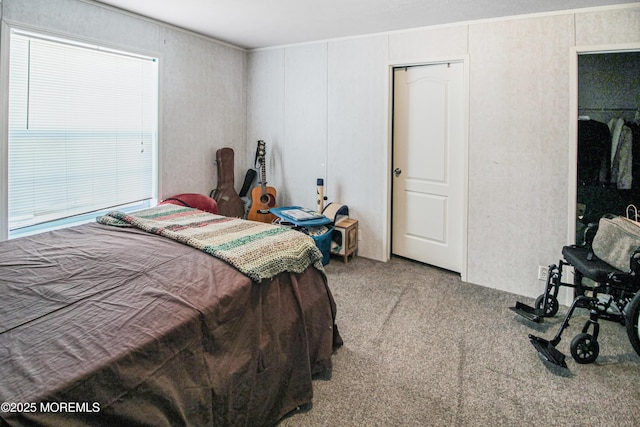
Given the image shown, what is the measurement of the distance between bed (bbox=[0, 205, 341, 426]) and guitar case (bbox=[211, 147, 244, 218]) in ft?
6.82

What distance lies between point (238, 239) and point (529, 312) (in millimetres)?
2227

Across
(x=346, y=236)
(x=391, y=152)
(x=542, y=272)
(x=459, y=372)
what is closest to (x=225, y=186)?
(x=346, y=236)

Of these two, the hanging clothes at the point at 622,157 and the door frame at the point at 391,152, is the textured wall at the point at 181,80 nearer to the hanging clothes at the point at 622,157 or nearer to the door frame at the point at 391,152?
the door frame at the point at 391,152

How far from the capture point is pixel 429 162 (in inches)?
151

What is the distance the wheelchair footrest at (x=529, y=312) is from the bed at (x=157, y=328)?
4.80 feet

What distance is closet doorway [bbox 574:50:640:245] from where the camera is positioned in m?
3.44

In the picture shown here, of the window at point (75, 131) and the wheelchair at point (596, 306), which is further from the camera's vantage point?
the window at point (75, 131)

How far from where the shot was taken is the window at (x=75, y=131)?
9.21 ft

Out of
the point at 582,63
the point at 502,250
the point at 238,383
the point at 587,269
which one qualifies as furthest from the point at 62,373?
the point at 582,63

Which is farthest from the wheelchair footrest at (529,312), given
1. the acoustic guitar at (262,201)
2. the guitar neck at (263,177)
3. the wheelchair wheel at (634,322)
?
the guitar neck at (263,177)

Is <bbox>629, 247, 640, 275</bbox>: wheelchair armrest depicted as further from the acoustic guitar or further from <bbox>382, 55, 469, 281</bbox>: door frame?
the acoustic guitar

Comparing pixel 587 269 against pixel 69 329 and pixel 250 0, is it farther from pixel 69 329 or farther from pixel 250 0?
pixel 250 0

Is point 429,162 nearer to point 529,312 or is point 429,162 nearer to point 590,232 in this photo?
point 590,232

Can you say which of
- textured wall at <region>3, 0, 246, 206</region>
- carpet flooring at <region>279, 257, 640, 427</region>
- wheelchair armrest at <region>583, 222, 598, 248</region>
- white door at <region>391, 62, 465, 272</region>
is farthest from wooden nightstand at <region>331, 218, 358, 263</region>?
wheelchair armrest at <region>583, 222, 598, 248</region>
